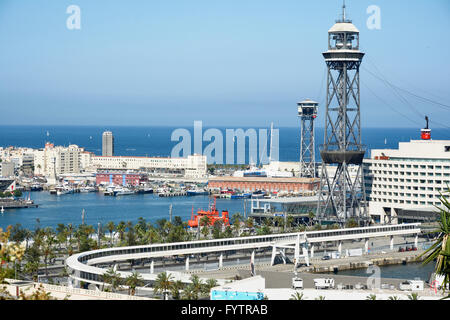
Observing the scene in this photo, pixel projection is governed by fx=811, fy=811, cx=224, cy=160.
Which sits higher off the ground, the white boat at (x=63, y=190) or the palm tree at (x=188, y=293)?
the white boat at (x=63, y=190)

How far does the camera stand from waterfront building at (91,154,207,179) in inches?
2271

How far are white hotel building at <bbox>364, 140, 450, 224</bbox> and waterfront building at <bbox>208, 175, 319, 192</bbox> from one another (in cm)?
1415

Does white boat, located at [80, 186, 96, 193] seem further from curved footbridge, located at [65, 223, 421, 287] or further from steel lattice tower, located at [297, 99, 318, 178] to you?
curved footbridge, located at [65, 223, 421, 287]

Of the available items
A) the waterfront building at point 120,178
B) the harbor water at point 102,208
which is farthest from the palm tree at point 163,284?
the waterfront building at point 120,178

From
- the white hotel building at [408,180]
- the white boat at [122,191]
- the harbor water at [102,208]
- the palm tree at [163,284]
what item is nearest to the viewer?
the palm tree at [163,284]

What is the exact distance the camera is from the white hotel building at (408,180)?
1182 inches

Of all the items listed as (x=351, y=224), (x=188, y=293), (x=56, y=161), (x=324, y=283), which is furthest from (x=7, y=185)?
(x=188, y=293)

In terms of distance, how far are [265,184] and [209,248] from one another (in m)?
28.4

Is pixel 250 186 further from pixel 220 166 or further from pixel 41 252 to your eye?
pixel 41 252

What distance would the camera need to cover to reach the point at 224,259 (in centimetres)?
2186

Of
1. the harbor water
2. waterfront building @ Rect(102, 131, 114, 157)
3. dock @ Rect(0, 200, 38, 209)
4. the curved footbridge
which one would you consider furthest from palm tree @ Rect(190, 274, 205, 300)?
waterfront building @ Rect(102, 131, 114, 157)

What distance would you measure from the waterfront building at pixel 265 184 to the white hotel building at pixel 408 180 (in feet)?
46.4

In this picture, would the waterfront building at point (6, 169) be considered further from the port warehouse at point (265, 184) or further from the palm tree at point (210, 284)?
the palm tree at point (210, 284)
